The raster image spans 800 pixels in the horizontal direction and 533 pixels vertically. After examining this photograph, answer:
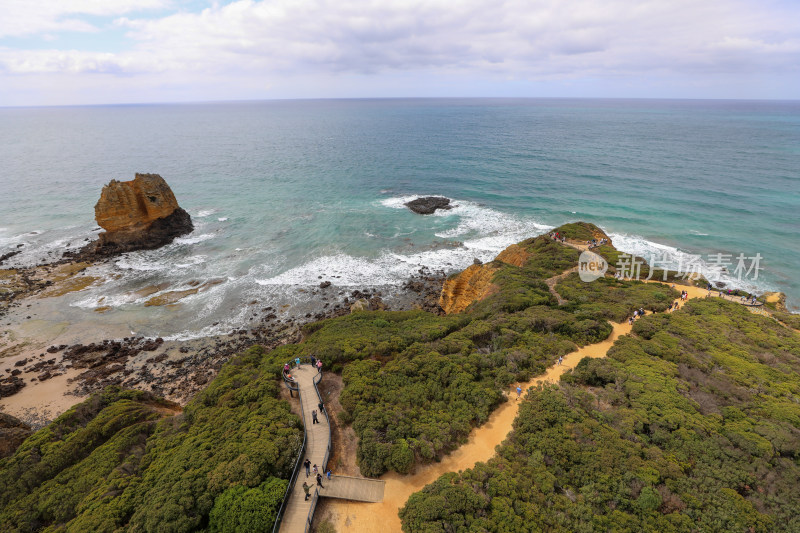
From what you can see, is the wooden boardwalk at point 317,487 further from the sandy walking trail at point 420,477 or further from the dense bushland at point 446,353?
the dense bushland at point 446,353

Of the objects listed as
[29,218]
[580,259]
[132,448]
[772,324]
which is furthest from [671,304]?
[29,218]

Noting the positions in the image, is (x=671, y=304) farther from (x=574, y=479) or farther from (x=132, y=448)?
(x=132, y=448)

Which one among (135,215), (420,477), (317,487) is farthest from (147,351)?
(420,477)

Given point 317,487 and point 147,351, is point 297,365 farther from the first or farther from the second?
point 147,351

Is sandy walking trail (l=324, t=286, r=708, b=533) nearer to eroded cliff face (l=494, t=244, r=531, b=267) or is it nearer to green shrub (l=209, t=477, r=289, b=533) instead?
green shrub (l=209, t=477, r=289, b=533)

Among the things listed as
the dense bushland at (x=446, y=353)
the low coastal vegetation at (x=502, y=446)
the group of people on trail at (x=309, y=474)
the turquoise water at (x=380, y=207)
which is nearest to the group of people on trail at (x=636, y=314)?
the dense bushland at (x=446, y=353)

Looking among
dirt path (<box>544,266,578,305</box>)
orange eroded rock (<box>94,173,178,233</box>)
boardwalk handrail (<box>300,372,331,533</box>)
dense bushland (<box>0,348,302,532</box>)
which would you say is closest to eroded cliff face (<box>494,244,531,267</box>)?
dirt path (<box>544,266,578,305</box>)
